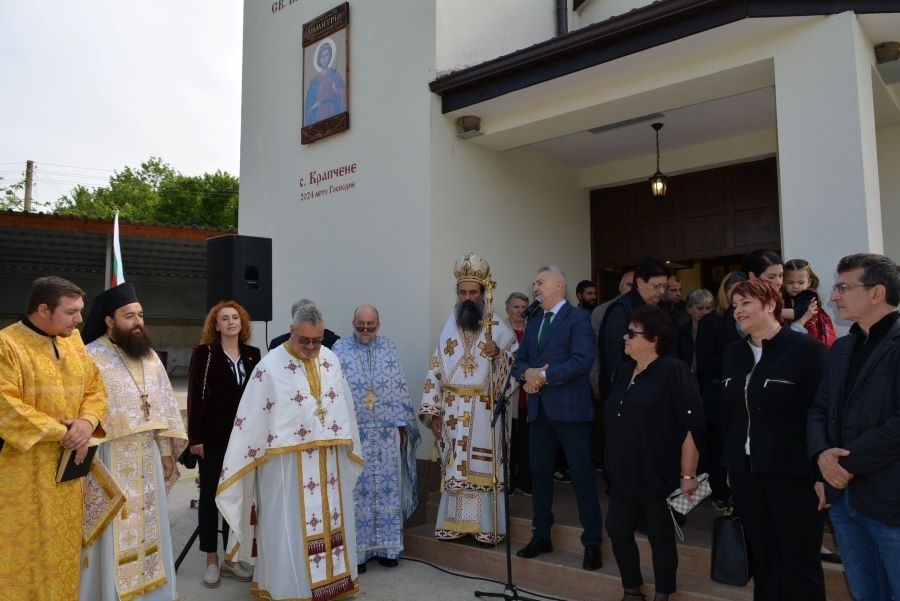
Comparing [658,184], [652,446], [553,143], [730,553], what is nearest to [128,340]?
[652,446]

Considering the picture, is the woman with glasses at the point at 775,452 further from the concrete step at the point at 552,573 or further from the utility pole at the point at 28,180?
the utility pole at the point at 28,180

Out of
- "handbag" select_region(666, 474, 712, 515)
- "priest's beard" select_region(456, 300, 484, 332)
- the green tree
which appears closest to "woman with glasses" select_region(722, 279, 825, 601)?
"handbag" select_region(666, 474, 712, 515)

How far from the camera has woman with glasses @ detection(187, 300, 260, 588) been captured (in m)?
5.36

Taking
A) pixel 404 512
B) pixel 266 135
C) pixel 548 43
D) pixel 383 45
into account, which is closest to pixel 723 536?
pixel 404 512

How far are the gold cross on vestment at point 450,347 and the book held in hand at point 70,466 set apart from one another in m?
2.67

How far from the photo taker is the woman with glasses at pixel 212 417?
536cm

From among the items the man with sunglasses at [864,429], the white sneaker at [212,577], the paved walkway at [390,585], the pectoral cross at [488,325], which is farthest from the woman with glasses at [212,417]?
the man with sunglasses at [864,429]

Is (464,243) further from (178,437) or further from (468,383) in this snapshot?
(178,437)

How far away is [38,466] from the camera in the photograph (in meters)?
3.89

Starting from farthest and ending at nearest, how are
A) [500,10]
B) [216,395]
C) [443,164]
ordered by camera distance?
[500,10]
[443,164]
[216,395]

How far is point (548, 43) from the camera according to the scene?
5.99 meters

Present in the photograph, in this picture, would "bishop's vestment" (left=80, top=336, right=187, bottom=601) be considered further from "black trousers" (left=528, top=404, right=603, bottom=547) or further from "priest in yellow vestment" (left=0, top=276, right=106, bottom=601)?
"black trousers" (left=528, top=404, right=603, bottom=547)

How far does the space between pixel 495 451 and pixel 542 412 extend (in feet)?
1.48

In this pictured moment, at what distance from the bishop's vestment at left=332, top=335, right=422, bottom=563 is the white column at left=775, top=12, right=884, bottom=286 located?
311cm
